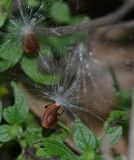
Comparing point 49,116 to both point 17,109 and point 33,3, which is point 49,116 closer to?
point 17,109

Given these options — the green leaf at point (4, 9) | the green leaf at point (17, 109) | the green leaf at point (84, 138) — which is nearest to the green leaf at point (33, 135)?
the green leaf at point (17, 109)

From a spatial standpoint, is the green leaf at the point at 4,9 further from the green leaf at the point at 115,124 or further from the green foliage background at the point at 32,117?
the green leaf at the point at 115,124

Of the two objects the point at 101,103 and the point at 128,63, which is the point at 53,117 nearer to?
the point at 101,103

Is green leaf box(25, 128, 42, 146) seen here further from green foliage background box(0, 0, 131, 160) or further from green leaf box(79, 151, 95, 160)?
green leaf box(79, 151, 95, 160)

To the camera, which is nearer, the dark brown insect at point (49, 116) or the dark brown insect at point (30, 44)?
the dark brown insect at point (49, 116)

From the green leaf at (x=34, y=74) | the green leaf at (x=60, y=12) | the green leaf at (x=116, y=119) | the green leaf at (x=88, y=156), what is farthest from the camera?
the green leaf at (x=60, y=12)

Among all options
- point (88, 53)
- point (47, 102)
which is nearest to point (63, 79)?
point (47, 102)

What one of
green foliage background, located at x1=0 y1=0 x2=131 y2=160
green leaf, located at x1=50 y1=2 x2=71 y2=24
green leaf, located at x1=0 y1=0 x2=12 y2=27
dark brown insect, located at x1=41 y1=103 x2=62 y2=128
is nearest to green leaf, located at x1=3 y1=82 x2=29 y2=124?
green foliage background, located at x1=0 y1=0 x2=131 y2=160

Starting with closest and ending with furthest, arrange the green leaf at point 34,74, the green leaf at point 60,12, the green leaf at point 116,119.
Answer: the green leaf at point 116,119 < the green leaf at point 34,74 < the green leaf at point 60,12

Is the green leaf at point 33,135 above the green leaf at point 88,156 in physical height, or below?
above
